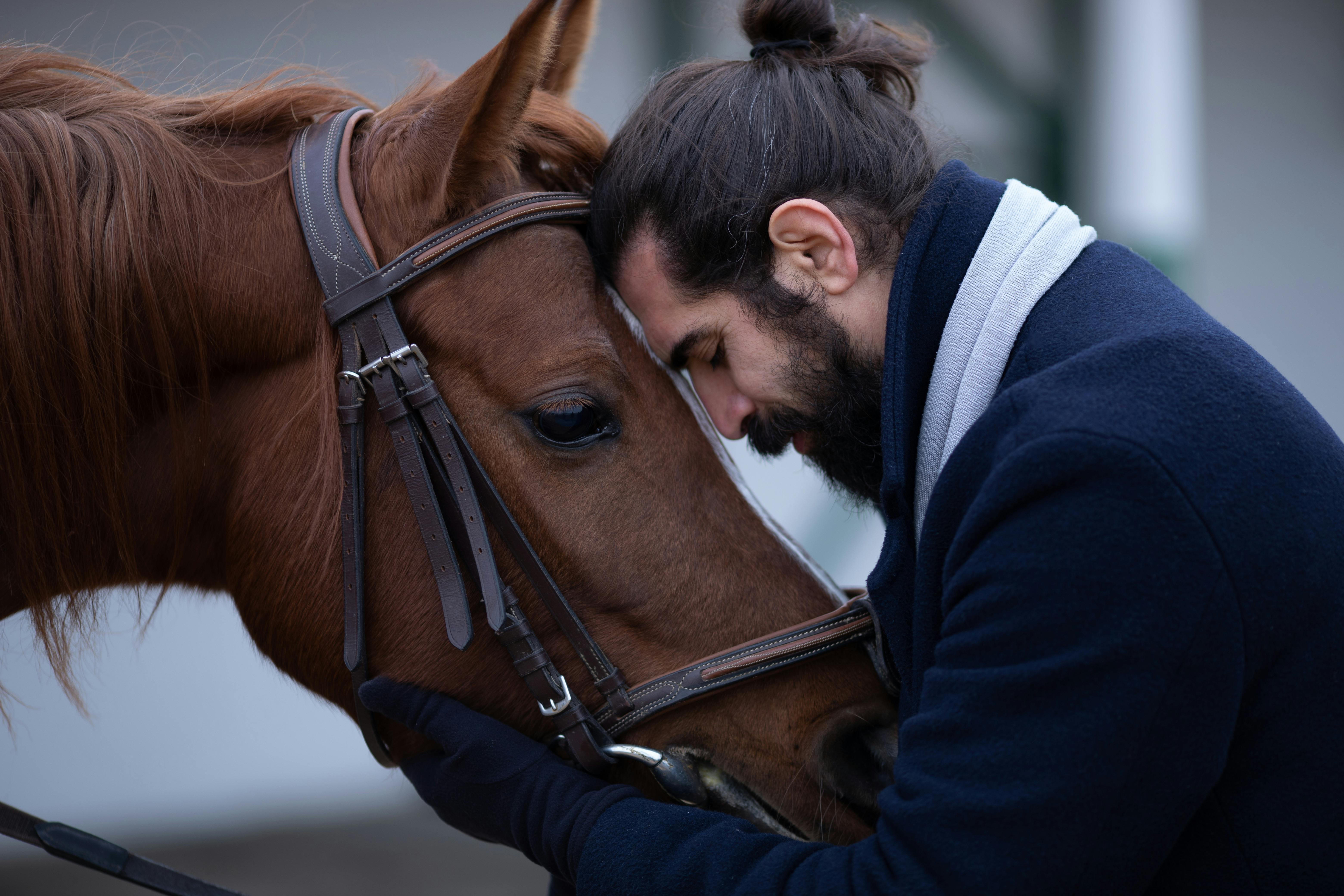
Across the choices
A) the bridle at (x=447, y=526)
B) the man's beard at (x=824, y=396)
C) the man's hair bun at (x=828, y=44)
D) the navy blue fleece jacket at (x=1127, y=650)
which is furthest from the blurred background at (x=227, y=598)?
the navy blue fleece jacket at (x=1127, y=650)

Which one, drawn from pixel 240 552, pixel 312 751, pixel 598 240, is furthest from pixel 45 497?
pixel 312 751

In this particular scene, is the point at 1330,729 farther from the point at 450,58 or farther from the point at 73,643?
the point at 450,58

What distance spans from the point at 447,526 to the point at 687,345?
0.41 m

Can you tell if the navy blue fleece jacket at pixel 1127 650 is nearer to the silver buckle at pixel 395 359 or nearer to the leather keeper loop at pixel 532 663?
the leather keeper loop at pixel 532 663

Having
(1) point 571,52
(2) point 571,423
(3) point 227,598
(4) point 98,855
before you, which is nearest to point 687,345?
(2) point 571,423

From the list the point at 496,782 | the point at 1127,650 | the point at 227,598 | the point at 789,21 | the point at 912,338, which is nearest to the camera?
the point at 1127,650

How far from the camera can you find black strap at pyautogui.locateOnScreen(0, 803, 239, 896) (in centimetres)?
129

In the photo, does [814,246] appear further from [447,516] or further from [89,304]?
[89,304]

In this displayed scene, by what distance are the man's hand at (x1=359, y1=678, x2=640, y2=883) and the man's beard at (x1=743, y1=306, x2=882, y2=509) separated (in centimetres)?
53

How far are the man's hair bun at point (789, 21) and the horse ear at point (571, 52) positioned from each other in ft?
1.10

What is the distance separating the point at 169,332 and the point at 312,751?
3.00 metres

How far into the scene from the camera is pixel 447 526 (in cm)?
126

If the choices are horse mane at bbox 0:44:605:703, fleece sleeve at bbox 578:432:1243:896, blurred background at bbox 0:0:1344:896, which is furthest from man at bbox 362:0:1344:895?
blurred background at bbox 0:0:1344:896

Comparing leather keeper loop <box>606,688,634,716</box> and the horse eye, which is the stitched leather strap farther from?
the horse eye
